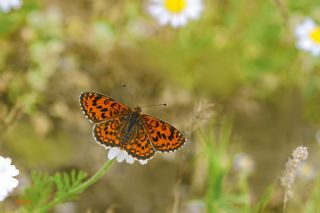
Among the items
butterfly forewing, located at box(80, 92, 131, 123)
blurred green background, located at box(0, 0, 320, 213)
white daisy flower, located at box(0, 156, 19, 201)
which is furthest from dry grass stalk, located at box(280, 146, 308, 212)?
blurred green background, located at box(0, 0, 320, 213)

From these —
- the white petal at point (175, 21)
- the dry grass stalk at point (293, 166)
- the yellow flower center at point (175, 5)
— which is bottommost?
the dry grass stalk at point (293, 166)

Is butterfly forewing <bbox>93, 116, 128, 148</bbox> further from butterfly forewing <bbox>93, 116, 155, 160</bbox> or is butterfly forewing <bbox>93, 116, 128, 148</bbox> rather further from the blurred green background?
the blurred green background

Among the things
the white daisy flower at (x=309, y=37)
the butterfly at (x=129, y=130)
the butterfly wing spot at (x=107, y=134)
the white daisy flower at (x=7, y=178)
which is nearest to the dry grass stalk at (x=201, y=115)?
the butterfly at (x=129, y=130)

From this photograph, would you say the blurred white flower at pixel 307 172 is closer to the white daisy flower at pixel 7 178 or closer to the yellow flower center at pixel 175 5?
the yellow flower center at pixel 175 5

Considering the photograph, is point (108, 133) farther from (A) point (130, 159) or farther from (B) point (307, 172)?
(B) point (307, 172)

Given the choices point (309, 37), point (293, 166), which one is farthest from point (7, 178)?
point (309, 37)

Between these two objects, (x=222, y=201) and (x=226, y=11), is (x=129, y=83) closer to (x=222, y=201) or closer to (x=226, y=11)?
(x=226, y=11)

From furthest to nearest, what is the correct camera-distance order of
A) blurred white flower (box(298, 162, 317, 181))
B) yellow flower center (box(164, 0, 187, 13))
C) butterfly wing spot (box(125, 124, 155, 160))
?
yellow flower center (box(164, 0, 187, 13)), blurred white flower (box(298, 162, 317, 181)), butterfly wing spot (box(125, 124, 155, 160))

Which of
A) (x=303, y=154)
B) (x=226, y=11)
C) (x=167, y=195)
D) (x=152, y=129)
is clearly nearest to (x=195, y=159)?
(x=167, y=195)
